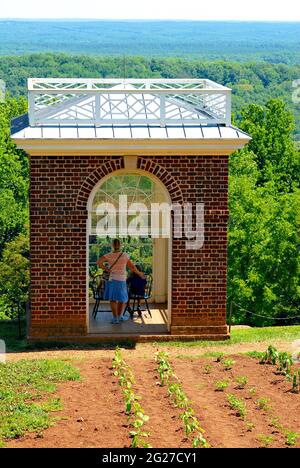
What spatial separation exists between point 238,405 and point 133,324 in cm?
503

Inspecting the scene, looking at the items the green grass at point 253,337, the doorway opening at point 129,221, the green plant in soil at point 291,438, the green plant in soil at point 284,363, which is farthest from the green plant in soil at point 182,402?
the doorway opening at point 129,221

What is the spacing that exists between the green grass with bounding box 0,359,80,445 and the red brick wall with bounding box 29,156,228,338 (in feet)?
5.09

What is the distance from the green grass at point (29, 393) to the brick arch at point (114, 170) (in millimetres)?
2781

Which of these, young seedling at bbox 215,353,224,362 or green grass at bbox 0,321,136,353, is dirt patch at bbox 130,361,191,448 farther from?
green grass at bbox 0,321,136,353

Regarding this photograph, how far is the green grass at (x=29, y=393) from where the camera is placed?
11.5 metres

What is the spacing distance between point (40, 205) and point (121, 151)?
1.57 m

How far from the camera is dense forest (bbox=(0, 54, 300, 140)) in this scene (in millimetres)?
77312

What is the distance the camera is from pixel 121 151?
15945mm

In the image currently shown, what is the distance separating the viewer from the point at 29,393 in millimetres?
12953

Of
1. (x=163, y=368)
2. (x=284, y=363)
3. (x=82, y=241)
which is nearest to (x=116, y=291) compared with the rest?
(x=82, y=241)

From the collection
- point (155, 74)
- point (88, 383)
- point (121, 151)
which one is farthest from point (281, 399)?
point (155, 74)

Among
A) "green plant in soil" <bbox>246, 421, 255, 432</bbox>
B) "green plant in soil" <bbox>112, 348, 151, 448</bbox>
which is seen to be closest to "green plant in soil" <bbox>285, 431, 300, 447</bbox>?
"green plant in soil" <bbox>246, 421, 255, 432</bbox>

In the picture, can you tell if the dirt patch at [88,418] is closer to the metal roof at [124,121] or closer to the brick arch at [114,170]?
the brick arch at [114,170]

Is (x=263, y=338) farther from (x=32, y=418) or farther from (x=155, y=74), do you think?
(x=155, y=74)
